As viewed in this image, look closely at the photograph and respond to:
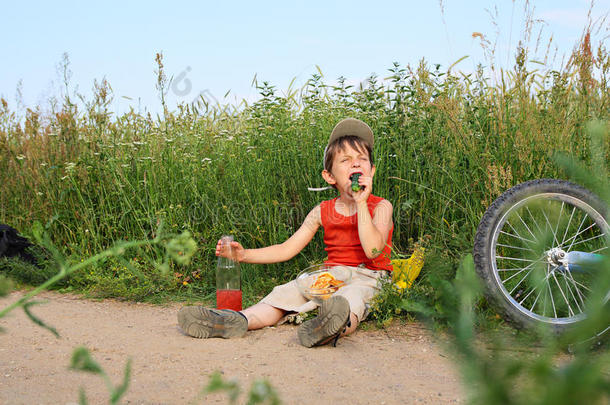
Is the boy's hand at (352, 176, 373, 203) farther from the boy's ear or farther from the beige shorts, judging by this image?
the beige shorts

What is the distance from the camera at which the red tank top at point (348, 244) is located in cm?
372

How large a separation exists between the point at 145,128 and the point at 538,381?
5803mm

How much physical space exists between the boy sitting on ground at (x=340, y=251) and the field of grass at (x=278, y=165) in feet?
1.43

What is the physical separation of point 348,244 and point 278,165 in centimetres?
125

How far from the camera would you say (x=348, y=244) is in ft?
12.3

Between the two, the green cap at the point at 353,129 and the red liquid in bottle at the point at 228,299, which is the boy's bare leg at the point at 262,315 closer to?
the red liquid in bottle at the point at 228,299

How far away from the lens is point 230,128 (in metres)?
5.52

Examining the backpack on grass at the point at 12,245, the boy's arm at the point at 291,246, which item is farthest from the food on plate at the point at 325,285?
the backpack on grass at the point at 12,245

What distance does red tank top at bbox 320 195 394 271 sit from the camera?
12.2 ft

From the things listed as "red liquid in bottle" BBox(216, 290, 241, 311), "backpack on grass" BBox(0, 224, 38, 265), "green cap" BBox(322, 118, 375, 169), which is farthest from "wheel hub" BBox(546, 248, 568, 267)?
"backpack on grass" BBox(0, 224, 38, 265)

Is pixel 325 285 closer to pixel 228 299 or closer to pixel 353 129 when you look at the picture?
pixel 228 299

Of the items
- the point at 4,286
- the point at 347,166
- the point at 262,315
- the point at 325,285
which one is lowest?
the point at 262,315

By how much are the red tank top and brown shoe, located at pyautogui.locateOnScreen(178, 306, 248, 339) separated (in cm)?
88

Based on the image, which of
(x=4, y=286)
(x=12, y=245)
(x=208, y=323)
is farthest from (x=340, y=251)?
(x=12, y=245)
